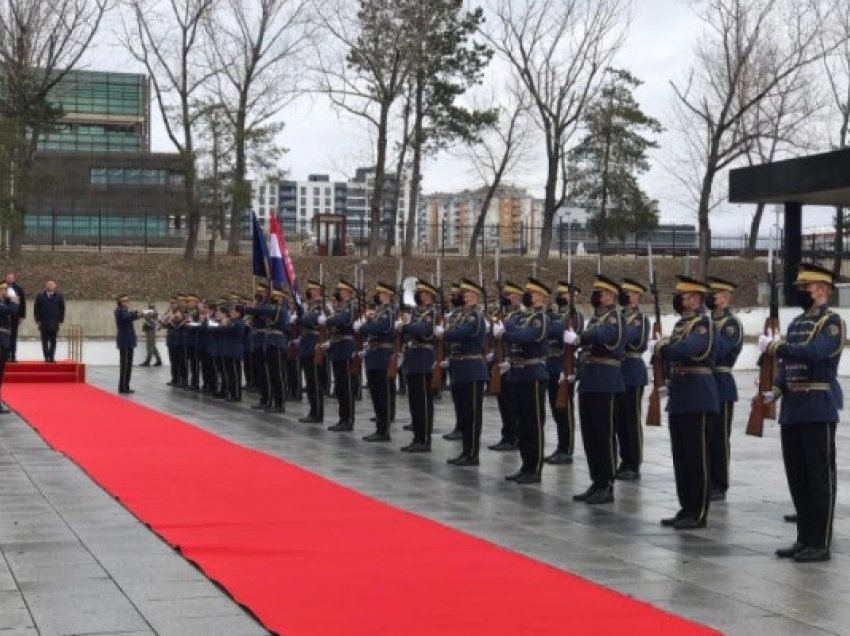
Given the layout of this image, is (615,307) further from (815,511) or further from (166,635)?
(166,635)

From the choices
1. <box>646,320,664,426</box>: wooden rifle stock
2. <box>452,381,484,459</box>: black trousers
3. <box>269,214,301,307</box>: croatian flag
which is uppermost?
<box>269,214,301,307</box>: croatian flag

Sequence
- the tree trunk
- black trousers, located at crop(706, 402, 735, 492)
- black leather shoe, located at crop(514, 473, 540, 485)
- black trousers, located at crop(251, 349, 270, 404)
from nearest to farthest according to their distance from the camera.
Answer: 1. black trousers, located at crop(706, 402, 735, 492)
2. black leather shoe, located at crop(514, 473, 540, 485)
3. black trousers, located at crop(251, 349, 270, 404)
4. the tree trunk

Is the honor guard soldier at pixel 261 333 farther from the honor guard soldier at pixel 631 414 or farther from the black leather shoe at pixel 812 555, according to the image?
the black leather shoe at pixel 812 555

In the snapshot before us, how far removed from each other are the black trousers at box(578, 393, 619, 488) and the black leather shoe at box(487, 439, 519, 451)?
11.7 feet

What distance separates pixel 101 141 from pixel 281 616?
6469 cm

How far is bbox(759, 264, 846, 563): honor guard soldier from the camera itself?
8.23 meters

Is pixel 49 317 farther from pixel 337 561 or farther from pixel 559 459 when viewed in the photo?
pixel 337 561

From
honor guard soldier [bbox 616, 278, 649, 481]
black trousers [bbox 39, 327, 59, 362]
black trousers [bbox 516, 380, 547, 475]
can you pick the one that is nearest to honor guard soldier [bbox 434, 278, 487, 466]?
black trousers [bbox 516, 380, 547, 475]

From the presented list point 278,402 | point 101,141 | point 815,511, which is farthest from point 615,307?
point 101,141

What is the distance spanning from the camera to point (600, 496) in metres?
10.6

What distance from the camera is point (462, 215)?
333 ft

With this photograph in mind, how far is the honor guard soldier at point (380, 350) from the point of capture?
14805 millimetres

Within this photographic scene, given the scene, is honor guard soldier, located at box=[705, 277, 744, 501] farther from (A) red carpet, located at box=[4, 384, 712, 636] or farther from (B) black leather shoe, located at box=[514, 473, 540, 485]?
(A) red carpet, located at box=[4, 384, 712, 636]

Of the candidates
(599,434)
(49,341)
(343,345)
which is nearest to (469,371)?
(599,434)
